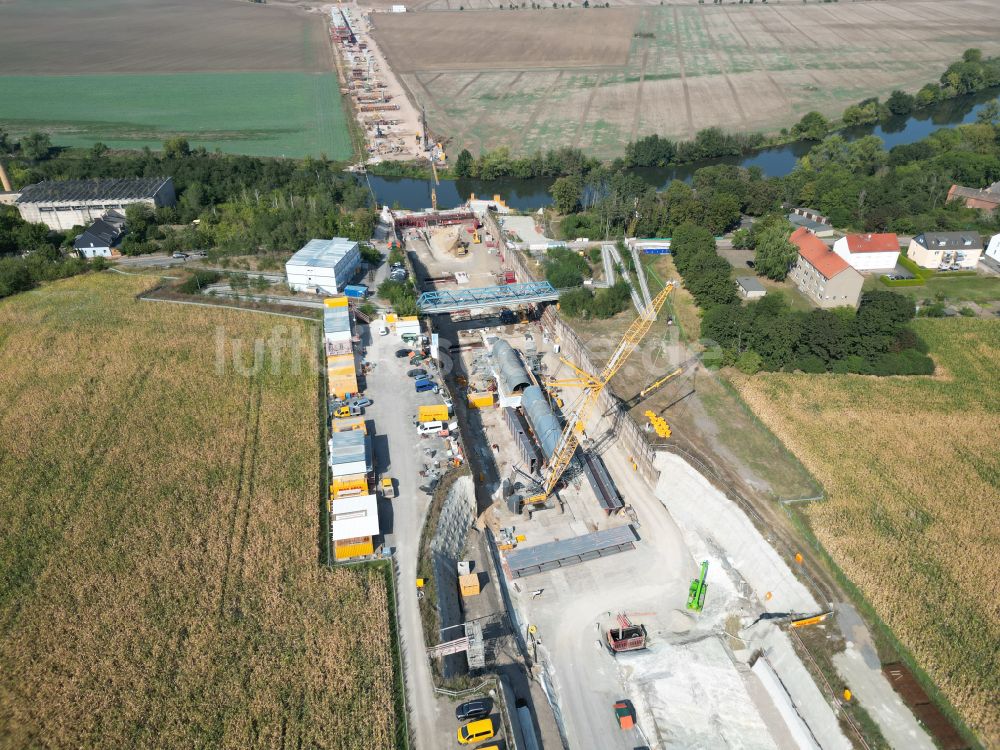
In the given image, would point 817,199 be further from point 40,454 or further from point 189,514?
point 40,454

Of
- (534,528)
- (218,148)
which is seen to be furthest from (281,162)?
(534,528)

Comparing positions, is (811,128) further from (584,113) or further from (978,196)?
(584,113)

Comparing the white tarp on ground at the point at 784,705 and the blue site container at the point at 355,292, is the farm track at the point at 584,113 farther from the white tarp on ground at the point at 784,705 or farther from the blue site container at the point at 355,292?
the white tarp on ground at the point at 784,705

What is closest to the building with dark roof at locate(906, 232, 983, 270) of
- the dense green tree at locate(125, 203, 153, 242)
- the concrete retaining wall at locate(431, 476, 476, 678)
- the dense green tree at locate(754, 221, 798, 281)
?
the dense green tree at locate(754, 221, 798, 281)

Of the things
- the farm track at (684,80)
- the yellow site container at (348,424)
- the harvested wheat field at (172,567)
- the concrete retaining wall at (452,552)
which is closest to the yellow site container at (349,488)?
the harvested wheat field at (172,567)

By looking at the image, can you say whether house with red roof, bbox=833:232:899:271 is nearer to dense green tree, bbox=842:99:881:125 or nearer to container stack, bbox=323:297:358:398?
container stack, bbox=323:297:358:398

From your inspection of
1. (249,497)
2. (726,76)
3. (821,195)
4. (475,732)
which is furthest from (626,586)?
(726,76)
